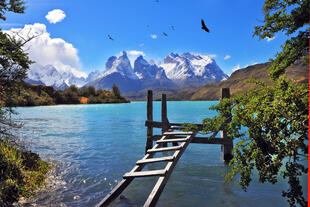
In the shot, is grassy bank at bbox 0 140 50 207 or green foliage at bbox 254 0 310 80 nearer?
green foliage at bbox 254 0 310 80

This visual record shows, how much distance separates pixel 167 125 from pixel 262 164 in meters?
7.66

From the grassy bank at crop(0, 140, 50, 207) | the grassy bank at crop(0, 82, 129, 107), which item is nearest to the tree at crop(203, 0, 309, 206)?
the grassy bank at crop(0, 140, 50, 207)

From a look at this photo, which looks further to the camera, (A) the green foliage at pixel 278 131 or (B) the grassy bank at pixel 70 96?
(B) the grassy bank at pixel 70 96

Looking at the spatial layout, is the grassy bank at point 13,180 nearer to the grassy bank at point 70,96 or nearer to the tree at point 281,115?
the tree at point 281,115

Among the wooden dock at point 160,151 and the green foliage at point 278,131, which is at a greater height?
the green foliage at point 278,131

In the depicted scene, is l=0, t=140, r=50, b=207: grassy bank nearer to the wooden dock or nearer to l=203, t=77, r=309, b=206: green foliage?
the wooden dock

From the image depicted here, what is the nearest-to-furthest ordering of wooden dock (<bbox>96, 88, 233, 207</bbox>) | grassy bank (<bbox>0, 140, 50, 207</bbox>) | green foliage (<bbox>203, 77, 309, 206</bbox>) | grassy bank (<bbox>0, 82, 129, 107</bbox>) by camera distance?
1. green foliage (<bbox>203, 77, 309, 206</bbox>)
2. wooden dock (<bbox>96, 88, 233, 207</bbox>)
3. grassy bank (<bbox>0, 140, 50, 207</bbox>)
4. grassy bank (<bbox>0, 82, 129, 107</bbox>)

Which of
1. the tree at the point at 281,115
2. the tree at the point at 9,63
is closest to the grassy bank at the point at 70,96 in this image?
the tree at the point at 9,63

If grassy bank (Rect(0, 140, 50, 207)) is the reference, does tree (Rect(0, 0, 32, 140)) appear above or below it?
above

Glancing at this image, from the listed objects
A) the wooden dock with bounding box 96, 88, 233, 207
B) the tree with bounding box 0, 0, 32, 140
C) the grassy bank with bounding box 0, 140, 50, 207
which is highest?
the tree with bounding box 0, 0, 32, 140

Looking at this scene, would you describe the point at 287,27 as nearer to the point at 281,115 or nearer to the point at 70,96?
the point at 281,115

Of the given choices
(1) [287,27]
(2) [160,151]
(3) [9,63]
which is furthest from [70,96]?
(1) [287,27]

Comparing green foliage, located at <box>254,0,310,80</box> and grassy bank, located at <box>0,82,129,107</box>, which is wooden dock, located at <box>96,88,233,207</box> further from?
grassy bank, located at <box>0,82,129,107</box>

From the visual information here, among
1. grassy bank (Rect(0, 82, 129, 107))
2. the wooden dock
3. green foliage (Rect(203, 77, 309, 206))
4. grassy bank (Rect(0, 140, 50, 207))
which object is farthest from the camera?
grassy bank (Rect(0, 82, 129, 107))
